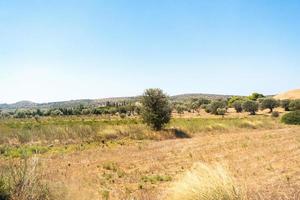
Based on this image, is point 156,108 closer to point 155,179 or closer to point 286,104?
point 155,179

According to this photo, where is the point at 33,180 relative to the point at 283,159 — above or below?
above

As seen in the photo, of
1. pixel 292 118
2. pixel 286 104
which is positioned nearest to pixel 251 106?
pixel 286 104

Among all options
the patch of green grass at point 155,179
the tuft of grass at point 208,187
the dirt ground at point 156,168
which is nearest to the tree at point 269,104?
the dirt ground at point 156,168

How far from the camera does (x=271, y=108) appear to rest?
67625 millimetres

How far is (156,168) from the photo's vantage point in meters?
14.6

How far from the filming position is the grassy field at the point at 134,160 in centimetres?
954

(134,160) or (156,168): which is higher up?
(156,168)

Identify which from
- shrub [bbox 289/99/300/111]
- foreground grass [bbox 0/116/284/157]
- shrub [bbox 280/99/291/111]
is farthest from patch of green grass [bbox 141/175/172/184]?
shrub [bbox 280/99/291/111]

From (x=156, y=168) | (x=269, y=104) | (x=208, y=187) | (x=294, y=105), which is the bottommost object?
(x=156, y=168)

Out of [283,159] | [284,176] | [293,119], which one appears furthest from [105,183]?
[293,119]

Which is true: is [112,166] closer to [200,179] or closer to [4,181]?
[4,181]

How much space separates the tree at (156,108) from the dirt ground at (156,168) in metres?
7.80

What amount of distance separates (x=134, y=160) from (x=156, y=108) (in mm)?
14183

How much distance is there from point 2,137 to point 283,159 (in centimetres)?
1719
